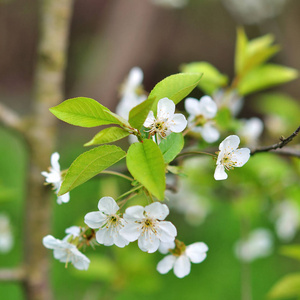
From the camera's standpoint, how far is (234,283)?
248 centimetres

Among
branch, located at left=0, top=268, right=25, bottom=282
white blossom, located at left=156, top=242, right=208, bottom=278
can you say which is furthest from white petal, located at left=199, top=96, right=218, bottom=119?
branch, located at left=0, top=268, right=25, bottom=282

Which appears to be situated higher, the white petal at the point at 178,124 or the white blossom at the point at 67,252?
the white petal at the point at 178,124

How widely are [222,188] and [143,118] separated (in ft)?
3.61

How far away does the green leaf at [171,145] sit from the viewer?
1.91 feet

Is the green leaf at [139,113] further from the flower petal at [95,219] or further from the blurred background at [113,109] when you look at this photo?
the blurred background at [113,109]

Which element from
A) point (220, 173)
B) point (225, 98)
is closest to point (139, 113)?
point (220, 173)

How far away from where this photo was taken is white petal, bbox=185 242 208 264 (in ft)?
2.24

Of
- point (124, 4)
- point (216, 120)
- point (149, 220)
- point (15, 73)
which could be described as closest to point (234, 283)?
point (216, 120)

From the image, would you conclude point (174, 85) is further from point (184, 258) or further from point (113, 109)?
point (113, 109)

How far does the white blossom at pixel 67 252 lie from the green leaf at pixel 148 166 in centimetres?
20

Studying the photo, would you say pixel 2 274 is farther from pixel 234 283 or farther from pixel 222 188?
pixel 234 283

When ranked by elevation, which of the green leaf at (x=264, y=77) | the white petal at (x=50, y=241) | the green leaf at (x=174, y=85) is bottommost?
the white petal at (x=50, y=241)

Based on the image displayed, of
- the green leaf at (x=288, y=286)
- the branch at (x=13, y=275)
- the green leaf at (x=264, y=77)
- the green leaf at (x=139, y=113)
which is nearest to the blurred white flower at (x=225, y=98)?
the green leaf at (x=264, y=77)

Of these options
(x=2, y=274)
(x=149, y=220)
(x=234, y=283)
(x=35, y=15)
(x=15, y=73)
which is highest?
(x=35, y=15)
